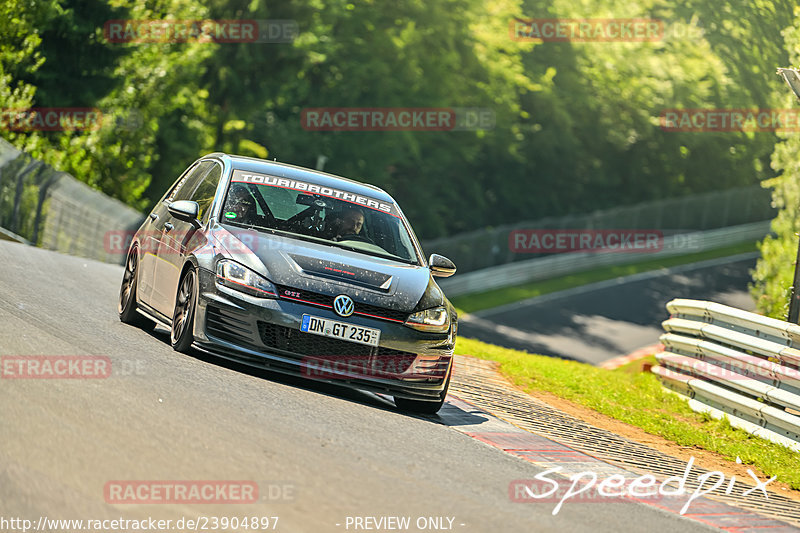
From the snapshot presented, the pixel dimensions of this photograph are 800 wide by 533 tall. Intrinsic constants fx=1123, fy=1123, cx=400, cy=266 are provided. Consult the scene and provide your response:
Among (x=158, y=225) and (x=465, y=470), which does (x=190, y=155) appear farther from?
(x=465, y=470)

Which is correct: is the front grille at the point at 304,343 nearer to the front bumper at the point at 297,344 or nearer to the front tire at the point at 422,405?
the front bumper at the point at 297,344

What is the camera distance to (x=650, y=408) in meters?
13.2

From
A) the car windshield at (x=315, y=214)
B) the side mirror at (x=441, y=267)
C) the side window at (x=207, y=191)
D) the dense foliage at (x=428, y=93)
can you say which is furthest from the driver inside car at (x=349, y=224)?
the dense foliage at (x=428, y=93)

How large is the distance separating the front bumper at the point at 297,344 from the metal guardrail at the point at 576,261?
3202cm

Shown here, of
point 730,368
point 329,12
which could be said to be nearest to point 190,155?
point 329,12

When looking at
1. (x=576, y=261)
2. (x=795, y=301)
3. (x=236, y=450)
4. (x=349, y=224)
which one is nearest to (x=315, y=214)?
(x=349, y=224)

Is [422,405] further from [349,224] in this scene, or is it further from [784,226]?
[784,226]

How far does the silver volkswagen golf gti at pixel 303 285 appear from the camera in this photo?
8.44 m

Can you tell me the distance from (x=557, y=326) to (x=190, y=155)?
14688mm

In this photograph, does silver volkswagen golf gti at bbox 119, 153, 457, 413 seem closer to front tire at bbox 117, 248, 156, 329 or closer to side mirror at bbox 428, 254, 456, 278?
side mirror at bbox 428, 254, 456, 278

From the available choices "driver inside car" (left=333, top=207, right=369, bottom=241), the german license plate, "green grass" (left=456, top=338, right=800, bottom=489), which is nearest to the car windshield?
"driver inside car" (left=333, top=207, right=369, bottom=241)

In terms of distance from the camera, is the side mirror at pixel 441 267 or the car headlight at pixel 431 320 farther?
the side mirror at pixel 441 267

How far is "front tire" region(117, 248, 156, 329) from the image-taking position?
10703 mm

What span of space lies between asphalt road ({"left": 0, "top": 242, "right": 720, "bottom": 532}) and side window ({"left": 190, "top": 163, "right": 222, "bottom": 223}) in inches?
49.0
